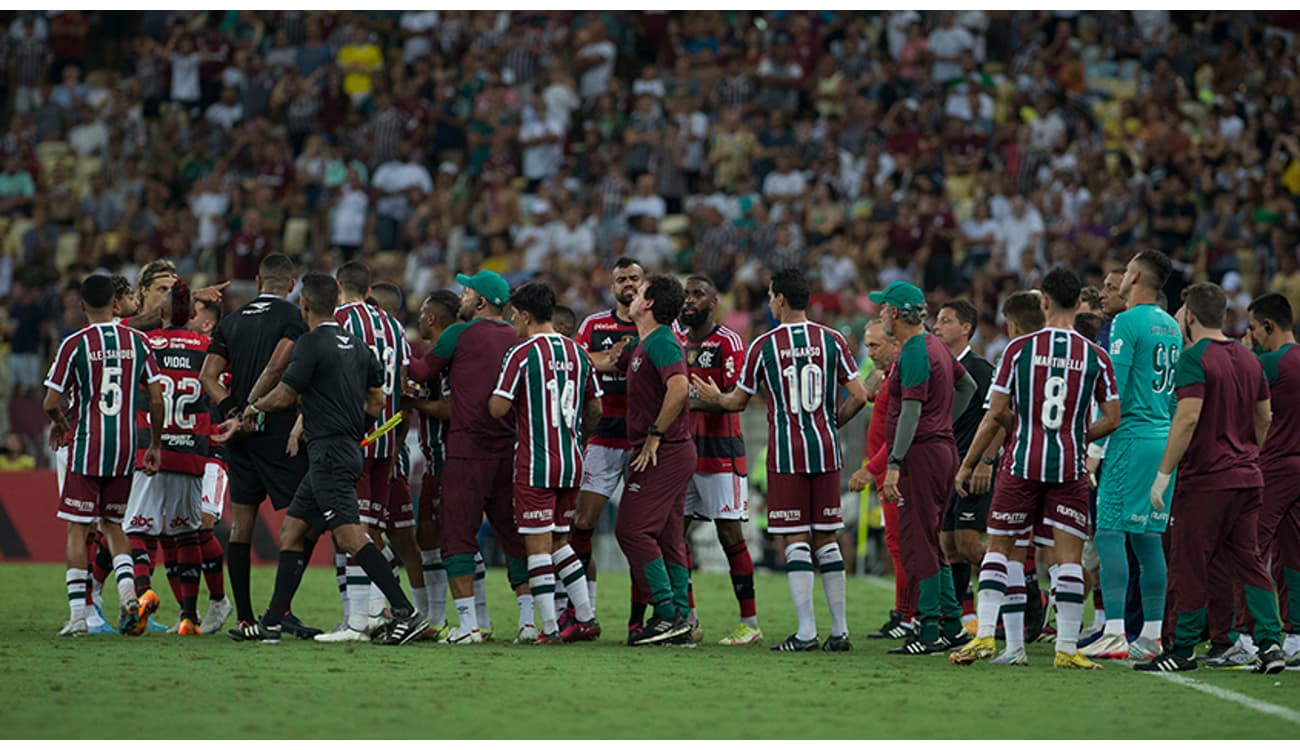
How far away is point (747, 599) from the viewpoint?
1199 cm

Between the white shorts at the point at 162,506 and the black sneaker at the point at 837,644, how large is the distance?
4659 mm

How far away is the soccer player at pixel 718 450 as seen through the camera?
39.3 ft

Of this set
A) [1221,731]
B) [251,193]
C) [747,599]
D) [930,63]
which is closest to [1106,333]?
[747,599]

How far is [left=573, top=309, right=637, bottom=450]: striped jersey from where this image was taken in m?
12.0

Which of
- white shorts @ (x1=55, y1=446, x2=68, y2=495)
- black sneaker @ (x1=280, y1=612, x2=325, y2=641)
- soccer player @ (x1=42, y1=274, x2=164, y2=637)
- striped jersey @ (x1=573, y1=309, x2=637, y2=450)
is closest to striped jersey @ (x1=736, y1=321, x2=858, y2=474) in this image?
striped jersey @ (x1=573, y1=309, x2=637, y2=450)

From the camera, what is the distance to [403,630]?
1109 centimetres

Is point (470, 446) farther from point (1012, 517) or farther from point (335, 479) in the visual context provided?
point (1012, 517)

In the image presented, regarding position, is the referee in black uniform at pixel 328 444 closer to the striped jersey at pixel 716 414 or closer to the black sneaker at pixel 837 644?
the striped jersey at pixel 716 414

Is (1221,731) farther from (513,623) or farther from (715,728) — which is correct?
(513,623)

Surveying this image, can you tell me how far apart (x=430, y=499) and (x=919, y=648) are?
360cm

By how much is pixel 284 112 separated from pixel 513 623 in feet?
55.4

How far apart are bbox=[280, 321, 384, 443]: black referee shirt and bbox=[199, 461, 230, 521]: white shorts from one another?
5.32 feet

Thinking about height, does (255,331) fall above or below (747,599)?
above

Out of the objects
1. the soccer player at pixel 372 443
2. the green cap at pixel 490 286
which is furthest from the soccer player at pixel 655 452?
the soccer player at pixel 372 443
